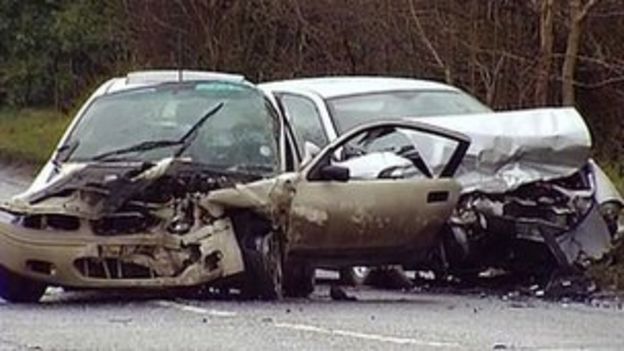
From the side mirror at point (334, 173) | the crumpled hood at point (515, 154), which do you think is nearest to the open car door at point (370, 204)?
the side mirror at point (334, 173)

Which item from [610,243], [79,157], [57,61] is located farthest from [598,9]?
[57,61]

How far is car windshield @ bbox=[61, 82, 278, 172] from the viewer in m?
12.4

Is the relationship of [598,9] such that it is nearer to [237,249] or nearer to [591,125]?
[591,125]

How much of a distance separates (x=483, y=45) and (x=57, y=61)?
20825mm

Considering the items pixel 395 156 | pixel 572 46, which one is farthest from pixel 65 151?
pixel 572 46

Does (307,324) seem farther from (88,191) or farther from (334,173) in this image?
(88,191)

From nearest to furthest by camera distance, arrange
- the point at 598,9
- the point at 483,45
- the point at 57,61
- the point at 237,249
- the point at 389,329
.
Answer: the point at 389,329
the point at 237,249
the point at 598,9
the point at 483,45
the point at 57,61

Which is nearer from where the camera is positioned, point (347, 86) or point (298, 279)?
point (298, 279)

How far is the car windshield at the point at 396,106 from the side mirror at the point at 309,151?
0.61 m

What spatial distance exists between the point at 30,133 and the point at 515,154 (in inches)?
1040

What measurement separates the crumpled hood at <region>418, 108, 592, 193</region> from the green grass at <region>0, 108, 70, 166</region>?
19.1 metres

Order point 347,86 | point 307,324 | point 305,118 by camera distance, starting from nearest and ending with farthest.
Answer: point 307,324 → point 305,118 → point 347,86

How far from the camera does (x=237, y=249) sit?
11.7 m

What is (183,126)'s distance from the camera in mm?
12734
